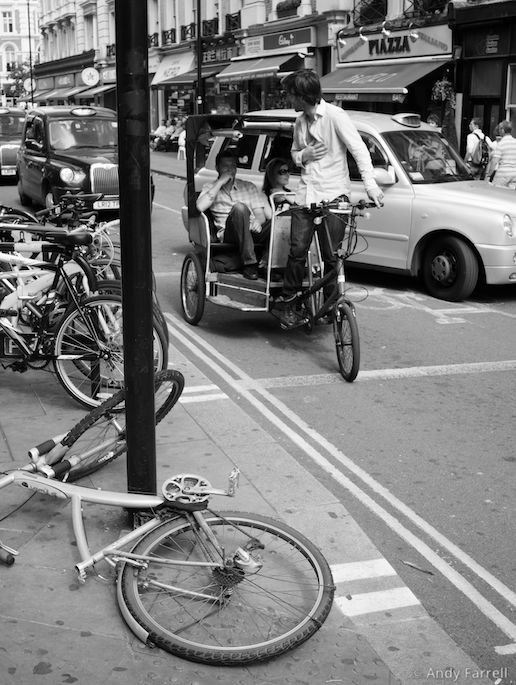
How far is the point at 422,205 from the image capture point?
9797 millimetres

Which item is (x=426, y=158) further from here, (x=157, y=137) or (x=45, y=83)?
(x=45, y=83)

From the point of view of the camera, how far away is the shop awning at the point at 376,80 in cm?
2330

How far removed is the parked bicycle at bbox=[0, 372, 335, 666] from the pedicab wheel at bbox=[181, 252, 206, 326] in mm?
4633

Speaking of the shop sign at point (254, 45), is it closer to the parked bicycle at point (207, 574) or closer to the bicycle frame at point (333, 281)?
the bicycle frame at point (333, 281)

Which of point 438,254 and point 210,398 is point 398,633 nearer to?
point 210,398

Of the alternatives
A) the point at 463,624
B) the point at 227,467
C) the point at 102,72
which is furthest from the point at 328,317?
the point at 102,72

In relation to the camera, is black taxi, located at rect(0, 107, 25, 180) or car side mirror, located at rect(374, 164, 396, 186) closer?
car side mirror, located at rect(374, 164, 396, 186)

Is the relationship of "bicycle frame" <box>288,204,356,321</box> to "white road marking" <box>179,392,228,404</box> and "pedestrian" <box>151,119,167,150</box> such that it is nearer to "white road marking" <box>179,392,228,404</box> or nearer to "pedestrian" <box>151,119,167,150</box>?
"white road marking" <box>179,392,228,404</box>

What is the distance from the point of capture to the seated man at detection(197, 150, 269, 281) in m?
8.07

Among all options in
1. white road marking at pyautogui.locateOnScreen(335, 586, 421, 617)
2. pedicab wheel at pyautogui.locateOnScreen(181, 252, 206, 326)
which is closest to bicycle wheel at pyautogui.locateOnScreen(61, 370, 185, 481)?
white road marking at pyautogui.locateOnScreen(335, 586, 421, 617)

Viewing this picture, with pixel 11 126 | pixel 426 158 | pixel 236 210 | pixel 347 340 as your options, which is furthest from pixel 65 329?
pixel 11 126

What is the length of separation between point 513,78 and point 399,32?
512cm

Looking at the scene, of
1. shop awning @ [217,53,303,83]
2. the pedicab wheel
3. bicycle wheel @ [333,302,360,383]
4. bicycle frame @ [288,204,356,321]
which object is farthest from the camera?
shop awning @ [217,53,303,83]

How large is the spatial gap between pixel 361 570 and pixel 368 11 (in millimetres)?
26986
